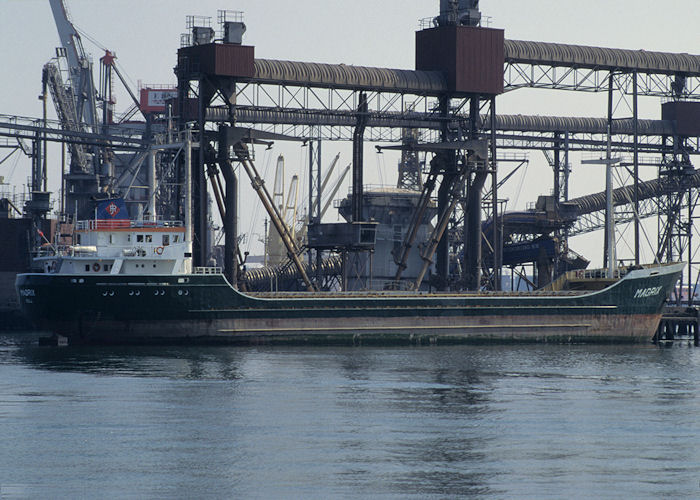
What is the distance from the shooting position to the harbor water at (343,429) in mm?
33094

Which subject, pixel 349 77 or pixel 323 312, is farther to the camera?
pixel 349 77

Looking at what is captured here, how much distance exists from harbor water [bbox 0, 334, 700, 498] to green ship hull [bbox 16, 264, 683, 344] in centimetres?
731

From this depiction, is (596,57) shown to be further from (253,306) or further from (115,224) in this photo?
(115,224)

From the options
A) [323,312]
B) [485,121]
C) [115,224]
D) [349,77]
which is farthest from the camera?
[485,121]

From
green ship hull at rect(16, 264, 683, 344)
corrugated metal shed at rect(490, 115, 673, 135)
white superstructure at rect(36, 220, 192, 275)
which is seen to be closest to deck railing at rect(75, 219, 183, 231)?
white superstructure at rect(36, 220, 192, 275)

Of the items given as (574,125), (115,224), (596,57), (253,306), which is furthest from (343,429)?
(574,125)

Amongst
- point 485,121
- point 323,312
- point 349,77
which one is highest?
point 349,77

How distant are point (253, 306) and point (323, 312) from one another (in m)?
5.05

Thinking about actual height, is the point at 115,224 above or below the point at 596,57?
below

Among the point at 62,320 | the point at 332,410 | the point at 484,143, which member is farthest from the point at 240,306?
the point at 332,410

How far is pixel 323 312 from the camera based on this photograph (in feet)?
262

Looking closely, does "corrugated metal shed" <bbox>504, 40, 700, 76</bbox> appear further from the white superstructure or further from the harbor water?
the harbor water

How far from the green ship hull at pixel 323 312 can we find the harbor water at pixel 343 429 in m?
7.31

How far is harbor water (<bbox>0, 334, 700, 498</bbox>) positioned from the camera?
109 ft
